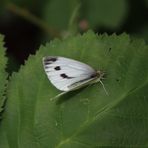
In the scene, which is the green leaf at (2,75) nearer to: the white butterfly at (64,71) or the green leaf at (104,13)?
the white butterfly at (64,71)

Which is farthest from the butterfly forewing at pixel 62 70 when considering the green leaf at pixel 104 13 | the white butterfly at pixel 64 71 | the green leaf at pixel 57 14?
the green leaf at pixel 57 14

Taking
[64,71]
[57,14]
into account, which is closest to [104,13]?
[57,14]

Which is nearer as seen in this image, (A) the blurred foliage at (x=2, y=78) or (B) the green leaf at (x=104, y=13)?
(A) the blurred foliage at (x=2, y=78)

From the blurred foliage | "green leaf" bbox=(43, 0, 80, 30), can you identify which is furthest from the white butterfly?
"green leaf" bbox=(43, 0, 80, 30)

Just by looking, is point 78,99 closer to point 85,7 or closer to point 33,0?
point 85,7

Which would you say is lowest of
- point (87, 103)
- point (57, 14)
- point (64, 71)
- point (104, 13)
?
point (87, 103)

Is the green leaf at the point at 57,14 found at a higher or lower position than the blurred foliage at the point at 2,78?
higher

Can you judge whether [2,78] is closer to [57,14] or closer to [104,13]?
[104,13]

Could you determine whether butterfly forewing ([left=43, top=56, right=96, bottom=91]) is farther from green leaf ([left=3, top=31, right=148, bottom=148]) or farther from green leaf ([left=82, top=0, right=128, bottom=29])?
green leaf ([left=82, top=0, right=128, bottom=29])
